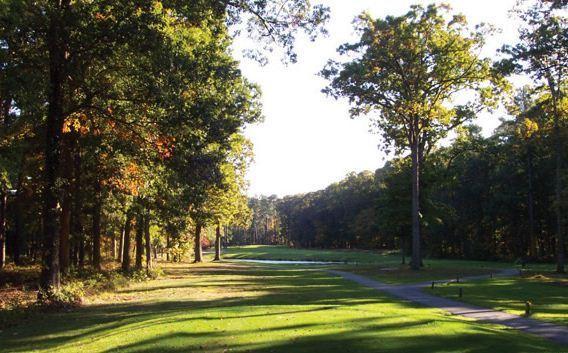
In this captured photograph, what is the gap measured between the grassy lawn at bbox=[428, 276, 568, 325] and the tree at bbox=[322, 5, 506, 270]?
1128cm

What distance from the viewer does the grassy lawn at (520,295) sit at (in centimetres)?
1634

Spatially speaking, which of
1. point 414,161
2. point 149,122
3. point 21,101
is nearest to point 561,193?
point 414,161

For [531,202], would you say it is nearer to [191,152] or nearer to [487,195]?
[487,195]

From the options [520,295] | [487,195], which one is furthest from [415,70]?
[487,195]

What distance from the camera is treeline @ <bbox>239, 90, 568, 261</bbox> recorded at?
1690 inches

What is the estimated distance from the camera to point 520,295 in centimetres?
2088

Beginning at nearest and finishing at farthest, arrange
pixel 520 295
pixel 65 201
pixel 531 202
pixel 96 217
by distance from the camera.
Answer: pixel 520 295
pixel 65 201
pixel 96 217
pixel 531 202

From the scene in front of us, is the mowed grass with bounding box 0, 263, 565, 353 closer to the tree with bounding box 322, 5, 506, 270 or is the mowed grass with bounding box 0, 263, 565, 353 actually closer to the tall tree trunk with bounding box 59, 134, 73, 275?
the tall tree trunk with bounding box 59, 134, 73, 275

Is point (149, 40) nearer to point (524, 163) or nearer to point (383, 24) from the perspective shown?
point (383, 24)

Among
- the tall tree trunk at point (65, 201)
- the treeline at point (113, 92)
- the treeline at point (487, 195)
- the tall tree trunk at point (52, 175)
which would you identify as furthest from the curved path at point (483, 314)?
the treeline at point (487, 195)

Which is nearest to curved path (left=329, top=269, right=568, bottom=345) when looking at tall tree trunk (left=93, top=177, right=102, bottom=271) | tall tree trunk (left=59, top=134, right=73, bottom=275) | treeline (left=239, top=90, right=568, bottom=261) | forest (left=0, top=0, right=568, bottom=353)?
forest (left=0, top=0, right=568, bottom=353)

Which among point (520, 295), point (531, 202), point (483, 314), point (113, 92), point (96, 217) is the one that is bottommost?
point (520, 295)

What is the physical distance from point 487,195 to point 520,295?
44086mm

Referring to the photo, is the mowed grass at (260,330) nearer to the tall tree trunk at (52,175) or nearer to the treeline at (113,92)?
the tall tree trunk at (52,175)
